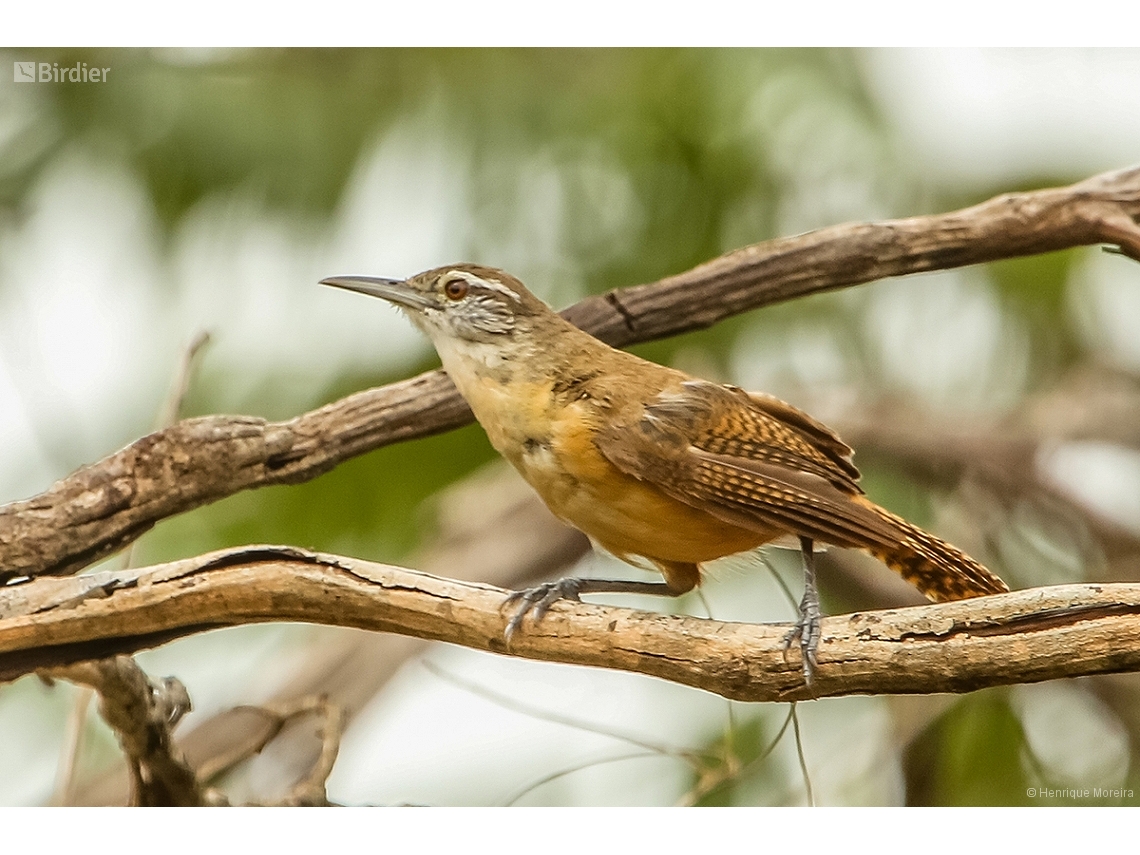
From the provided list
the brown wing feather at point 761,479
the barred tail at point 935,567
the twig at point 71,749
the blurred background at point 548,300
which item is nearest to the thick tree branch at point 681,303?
the blurred background at point 548,300

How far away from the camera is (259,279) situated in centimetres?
257

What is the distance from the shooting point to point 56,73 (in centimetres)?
252

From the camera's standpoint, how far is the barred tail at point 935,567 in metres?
2.22

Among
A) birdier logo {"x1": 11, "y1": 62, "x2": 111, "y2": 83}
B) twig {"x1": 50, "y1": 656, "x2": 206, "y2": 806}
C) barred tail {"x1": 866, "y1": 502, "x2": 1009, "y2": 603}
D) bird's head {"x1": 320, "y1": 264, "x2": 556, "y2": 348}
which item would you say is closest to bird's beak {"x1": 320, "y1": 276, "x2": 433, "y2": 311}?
bird's head {"x1": 320, "y1": 264, "x2": 556, "y2": 348}

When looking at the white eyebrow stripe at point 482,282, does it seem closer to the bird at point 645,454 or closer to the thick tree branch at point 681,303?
the bird at point 645,454

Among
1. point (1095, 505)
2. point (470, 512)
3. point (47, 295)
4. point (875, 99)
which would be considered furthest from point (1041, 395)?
point (47, 295)

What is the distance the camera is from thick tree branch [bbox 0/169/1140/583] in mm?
2420

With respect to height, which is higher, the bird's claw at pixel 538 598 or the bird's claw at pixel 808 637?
the bird's claw at pixel 538 598

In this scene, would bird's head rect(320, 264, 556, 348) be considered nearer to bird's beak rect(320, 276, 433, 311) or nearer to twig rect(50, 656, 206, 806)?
bird's beak rect(320, 276, 433, 311)

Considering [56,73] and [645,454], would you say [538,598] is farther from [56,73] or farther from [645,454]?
[56,73]

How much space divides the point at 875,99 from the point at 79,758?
2301mm

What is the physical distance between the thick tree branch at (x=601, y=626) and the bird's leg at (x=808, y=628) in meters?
0.02

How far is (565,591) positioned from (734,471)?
0.43 meters

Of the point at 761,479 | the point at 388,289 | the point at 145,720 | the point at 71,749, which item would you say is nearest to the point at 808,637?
the point at 761,479
